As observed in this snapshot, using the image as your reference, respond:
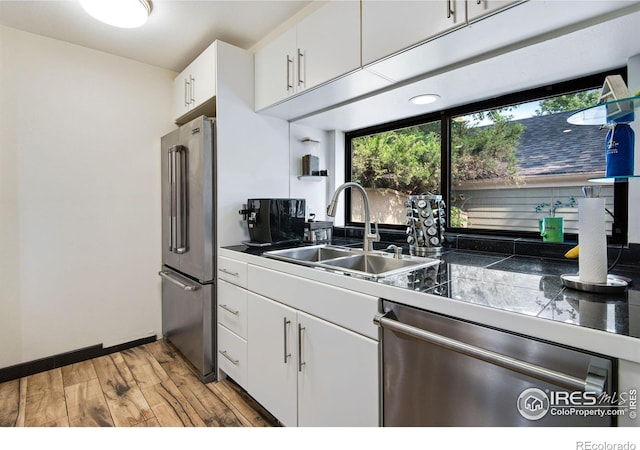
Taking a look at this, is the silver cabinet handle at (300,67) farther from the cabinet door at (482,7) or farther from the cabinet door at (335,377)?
the cabinet door at (335,377)

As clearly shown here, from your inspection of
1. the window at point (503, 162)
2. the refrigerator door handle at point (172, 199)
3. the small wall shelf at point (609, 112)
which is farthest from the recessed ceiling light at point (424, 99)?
the refrigerator door handle at point (172, 199)

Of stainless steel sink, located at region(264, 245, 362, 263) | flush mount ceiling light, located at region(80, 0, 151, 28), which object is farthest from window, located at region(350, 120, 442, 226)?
flush mount ceiling light, located at region(80, 0, 151, 28)

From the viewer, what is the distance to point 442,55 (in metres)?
1.30

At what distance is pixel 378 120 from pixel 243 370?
1921mm

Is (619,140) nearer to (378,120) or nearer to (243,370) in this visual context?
(378,120)

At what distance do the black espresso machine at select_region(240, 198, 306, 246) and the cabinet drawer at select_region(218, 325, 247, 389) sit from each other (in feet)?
2.00

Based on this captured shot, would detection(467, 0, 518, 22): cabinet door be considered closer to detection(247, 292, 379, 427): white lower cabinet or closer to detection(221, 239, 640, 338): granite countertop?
detection(221, 239, 640, 338): granite countertop

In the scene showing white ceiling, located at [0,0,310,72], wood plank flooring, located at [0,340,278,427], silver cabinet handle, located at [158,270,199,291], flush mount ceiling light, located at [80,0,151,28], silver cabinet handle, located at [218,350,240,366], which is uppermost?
white ceiling, located at [0,0,310,72]

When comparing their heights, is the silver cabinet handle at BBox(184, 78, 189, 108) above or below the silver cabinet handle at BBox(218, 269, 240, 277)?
above

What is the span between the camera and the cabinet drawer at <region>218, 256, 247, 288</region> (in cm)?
177

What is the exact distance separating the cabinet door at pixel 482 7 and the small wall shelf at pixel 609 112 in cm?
44

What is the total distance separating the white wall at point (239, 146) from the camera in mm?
2008

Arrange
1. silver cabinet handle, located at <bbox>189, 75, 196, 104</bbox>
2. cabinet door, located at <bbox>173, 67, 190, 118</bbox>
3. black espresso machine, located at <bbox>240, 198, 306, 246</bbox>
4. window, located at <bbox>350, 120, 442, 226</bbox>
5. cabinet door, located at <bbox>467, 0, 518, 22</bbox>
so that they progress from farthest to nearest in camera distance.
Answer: cabinet door, located at <bbox>173, 67, 190, 118</bbox>, silver cabinet handle, located at <bbox>189, 75, 196, 104</bbox>, window, located at <bbox>350, 120, 442, 226</bbox>, black espresso machine, located at <bbox>240, 198, 306, 246</bbox>, cabinet door, located at <bbox>467, 0, 518, 22</bbox>
